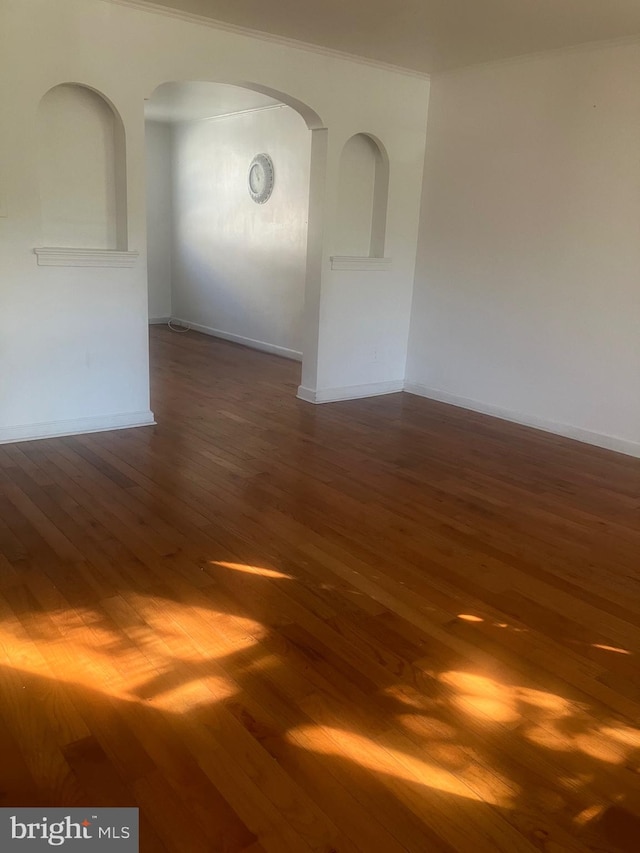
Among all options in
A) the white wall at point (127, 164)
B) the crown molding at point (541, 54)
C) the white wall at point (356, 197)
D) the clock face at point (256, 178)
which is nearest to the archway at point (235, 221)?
the clock face at point (256, 178)

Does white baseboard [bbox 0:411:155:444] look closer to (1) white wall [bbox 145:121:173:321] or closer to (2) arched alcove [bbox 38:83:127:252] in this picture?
(2) arched alcove [bbox 38:83:127:252]

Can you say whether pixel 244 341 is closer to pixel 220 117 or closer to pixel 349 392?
pixel 220 117

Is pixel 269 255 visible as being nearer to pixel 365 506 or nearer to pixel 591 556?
pixel 365 506

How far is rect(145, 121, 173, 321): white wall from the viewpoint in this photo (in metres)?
8.95

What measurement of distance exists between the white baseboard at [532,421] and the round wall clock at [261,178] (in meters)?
2.81

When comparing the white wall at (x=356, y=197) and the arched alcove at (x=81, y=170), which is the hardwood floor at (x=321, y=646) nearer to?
the arched alcove at (x=81, y=170)

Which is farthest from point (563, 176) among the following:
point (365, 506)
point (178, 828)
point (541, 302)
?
point (178, 828)

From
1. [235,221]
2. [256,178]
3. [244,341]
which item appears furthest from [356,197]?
[244,341]

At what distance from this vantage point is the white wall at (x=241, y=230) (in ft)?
23.1

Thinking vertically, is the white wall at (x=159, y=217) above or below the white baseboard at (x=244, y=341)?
above

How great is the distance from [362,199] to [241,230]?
8.50ft

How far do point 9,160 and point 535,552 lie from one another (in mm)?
3485

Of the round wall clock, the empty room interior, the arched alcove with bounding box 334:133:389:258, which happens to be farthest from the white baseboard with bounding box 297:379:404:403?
the round wall clock

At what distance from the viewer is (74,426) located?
4441 mm
